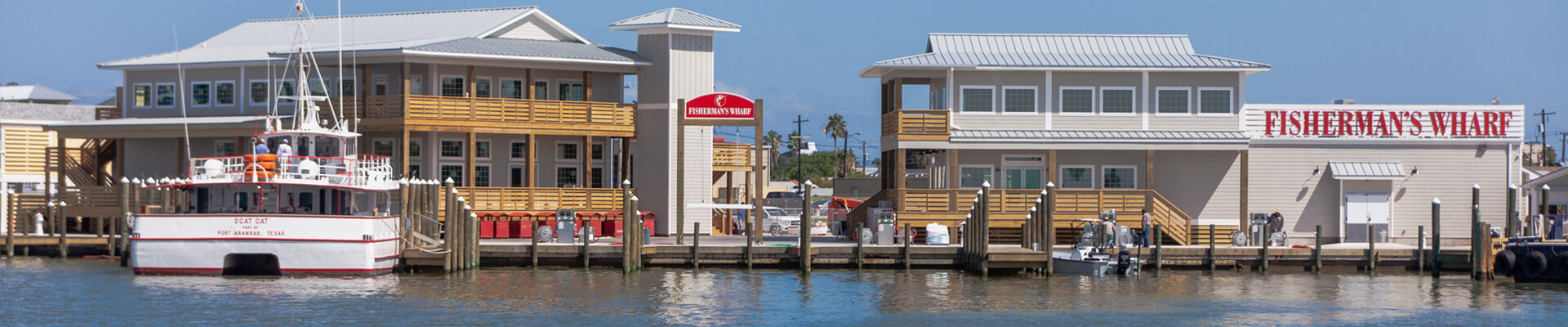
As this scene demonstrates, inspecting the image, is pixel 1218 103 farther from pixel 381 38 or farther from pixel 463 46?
pixel 381 38

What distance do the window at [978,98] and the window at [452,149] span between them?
15026 mm

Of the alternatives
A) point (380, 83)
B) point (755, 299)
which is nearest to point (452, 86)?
point (380, 83)

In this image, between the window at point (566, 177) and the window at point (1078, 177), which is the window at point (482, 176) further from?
the window at point (1078, 177)

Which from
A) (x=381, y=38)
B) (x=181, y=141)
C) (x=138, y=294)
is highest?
(x=381, y=38)

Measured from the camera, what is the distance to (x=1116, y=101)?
4862cm

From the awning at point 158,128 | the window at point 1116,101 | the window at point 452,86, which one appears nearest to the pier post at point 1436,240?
the window at point 1116,101

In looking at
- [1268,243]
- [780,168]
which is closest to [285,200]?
[1268,243]

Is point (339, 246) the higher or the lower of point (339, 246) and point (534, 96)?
the lower

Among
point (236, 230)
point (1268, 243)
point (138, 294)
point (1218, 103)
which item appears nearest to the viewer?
point (138, 294)

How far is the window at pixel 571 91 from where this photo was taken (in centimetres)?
5281

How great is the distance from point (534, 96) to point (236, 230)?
14978mm

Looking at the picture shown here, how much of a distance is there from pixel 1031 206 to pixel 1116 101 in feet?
13.9

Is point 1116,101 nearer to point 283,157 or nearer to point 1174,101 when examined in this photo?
point 1174,101

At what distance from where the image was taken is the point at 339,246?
124 feet
